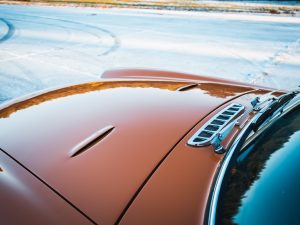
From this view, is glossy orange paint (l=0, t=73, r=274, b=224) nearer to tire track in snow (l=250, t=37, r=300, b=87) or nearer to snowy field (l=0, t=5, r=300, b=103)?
snowy field (l=0, t=5, r=300, b=103)

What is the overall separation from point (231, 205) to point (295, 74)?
5.75 metres

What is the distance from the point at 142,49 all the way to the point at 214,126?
6.79 m

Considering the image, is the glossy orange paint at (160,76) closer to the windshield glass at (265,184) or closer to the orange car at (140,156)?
the orange car at (140,156)

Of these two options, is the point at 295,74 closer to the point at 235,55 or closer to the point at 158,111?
the point at 235,55

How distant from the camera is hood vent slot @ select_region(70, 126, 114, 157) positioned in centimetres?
151

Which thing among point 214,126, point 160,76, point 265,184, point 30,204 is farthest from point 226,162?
point 160,76

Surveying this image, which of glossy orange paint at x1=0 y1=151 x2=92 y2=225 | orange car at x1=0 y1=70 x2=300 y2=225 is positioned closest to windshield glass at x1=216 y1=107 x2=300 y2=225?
orange car at x1=0 y1=70 x2=300 y2=225

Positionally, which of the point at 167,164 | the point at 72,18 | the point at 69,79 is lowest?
the point at 69,79

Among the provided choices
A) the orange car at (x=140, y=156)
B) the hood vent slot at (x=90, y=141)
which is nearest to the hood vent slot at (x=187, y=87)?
the orange car at (x=140, y=156)

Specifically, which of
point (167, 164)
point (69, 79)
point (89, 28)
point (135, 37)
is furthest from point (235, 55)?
point (167, 164)

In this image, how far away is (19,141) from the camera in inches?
65.0

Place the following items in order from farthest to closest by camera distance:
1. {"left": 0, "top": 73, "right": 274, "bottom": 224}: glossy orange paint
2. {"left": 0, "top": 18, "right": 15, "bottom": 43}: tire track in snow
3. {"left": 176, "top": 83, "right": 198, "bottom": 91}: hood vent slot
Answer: {"left": 0, "top": 18, "right": 15, "bottom": 43}: tire track in snow < {"left": 176, "top": 83, "right": 198, "bottom": 91}: hood vent slot < {"left": 0, "top": 73, "right": 274, "bottom": 224}: glossy orange paint

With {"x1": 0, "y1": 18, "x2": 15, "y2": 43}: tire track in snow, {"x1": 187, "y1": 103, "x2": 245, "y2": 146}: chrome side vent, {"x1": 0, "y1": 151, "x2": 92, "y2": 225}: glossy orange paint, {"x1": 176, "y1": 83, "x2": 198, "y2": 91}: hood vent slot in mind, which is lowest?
{"x1": 0, "y1": 151, "x2": 92, "y2": 225}: glossy orange paint

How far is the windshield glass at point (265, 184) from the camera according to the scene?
1111mm
